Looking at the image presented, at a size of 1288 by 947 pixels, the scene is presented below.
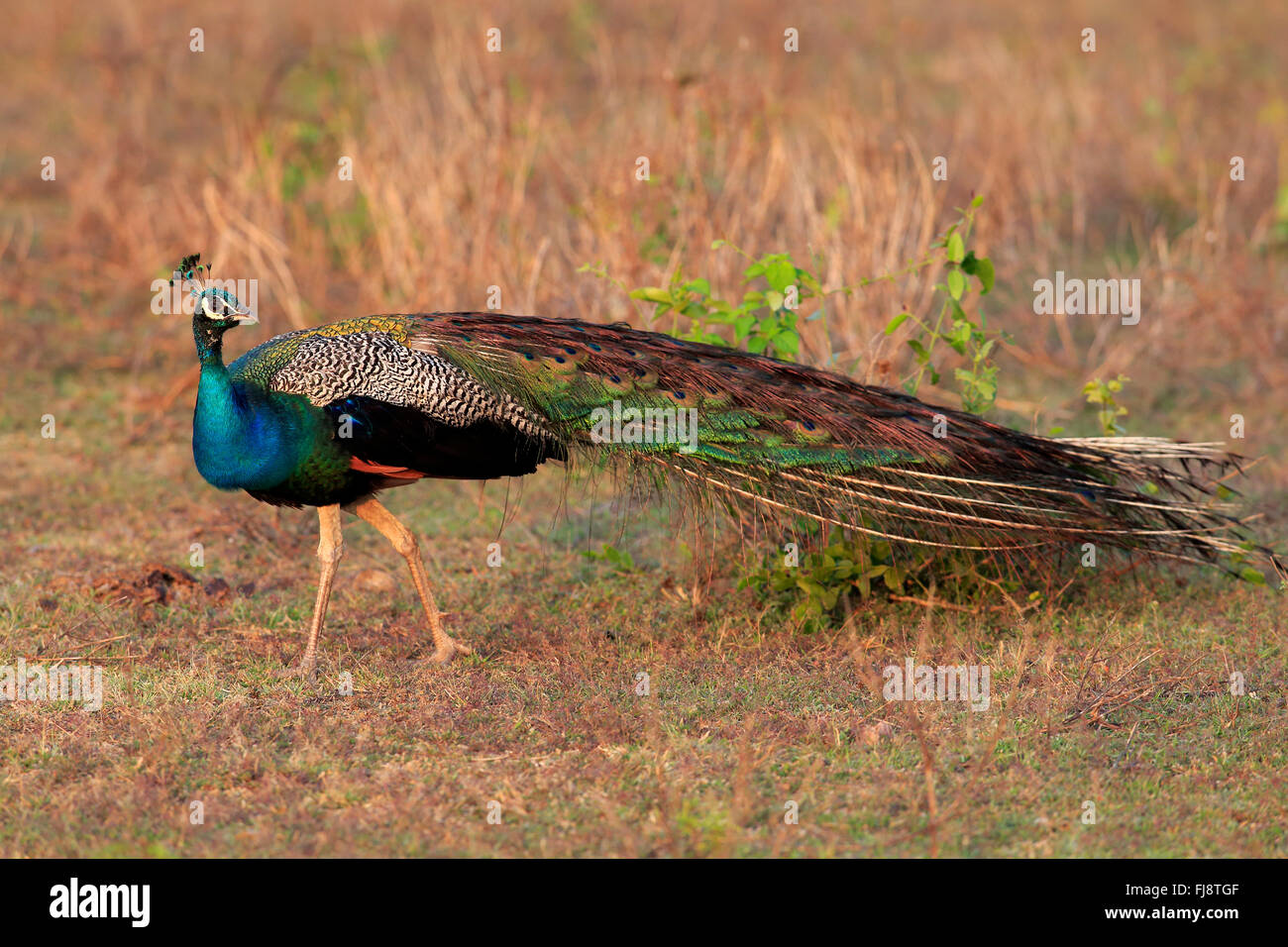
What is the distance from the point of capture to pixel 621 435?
4.68 m

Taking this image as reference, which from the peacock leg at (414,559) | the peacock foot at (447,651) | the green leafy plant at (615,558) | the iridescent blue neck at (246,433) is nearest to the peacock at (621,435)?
the iridescent blue neck at (246,433)

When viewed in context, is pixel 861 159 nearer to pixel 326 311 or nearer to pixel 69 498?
pixel 326 311

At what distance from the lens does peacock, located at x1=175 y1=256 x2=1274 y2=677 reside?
15.0ft

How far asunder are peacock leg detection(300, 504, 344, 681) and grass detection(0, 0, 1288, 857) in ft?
0.33

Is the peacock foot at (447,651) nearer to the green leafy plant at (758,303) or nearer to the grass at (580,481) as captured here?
the grass at (580,481)

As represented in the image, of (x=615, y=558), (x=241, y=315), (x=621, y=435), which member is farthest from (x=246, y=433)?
(x=615, y=558)

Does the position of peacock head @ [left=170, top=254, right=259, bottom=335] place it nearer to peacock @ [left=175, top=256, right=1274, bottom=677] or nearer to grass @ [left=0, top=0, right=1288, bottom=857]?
peacock @ [left=175, top=256, right=1274, bottom=677]

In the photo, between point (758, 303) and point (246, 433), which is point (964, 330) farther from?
point (246, 433)

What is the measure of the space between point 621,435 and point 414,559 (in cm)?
90

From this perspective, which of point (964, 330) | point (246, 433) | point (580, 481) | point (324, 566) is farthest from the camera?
point (580, 481)

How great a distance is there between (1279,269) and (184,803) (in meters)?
7.96

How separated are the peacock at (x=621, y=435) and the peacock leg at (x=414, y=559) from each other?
182 millimetres

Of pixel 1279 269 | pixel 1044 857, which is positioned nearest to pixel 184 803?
pixel 1044 857
